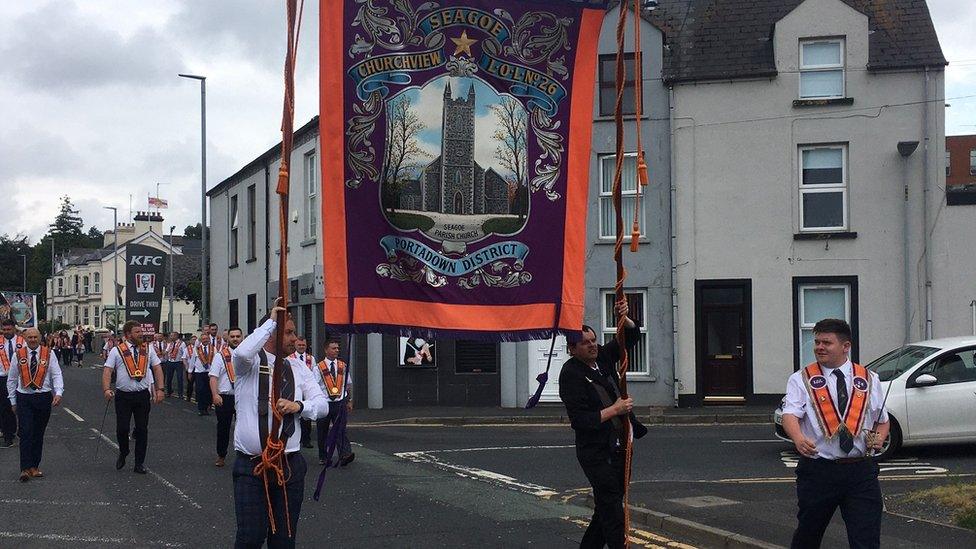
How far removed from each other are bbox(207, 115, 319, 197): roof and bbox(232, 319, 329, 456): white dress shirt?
→ 1932 centimetres

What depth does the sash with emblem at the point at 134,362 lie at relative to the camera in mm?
12750

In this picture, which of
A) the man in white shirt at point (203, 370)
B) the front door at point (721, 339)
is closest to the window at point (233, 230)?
the man in white shirt at point (203, 370)

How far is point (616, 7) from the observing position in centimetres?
2545

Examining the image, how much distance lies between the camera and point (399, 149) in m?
5.79

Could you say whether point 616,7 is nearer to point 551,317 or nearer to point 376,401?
point 376,401

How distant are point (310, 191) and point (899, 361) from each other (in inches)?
686

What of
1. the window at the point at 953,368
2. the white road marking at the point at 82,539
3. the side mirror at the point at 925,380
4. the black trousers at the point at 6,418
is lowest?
the white road marking at the point at 82,539

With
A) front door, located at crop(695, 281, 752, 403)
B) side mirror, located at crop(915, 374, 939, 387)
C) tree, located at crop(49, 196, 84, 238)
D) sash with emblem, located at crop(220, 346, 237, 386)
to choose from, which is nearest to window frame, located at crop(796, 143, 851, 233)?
front door, located at crop(695, 281, 752, 403)

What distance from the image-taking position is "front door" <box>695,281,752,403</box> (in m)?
23.2

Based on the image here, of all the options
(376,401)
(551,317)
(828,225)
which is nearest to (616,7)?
(828,225)

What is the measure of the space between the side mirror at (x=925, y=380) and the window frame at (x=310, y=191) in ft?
55.5

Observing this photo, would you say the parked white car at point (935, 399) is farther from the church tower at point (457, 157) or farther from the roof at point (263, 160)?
the roof at point (263, 160)

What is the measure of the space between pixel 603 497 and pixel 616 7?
Answer: 67.8 feet

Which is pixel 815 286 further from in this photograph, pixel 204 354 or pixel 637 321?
pixel 204 354
